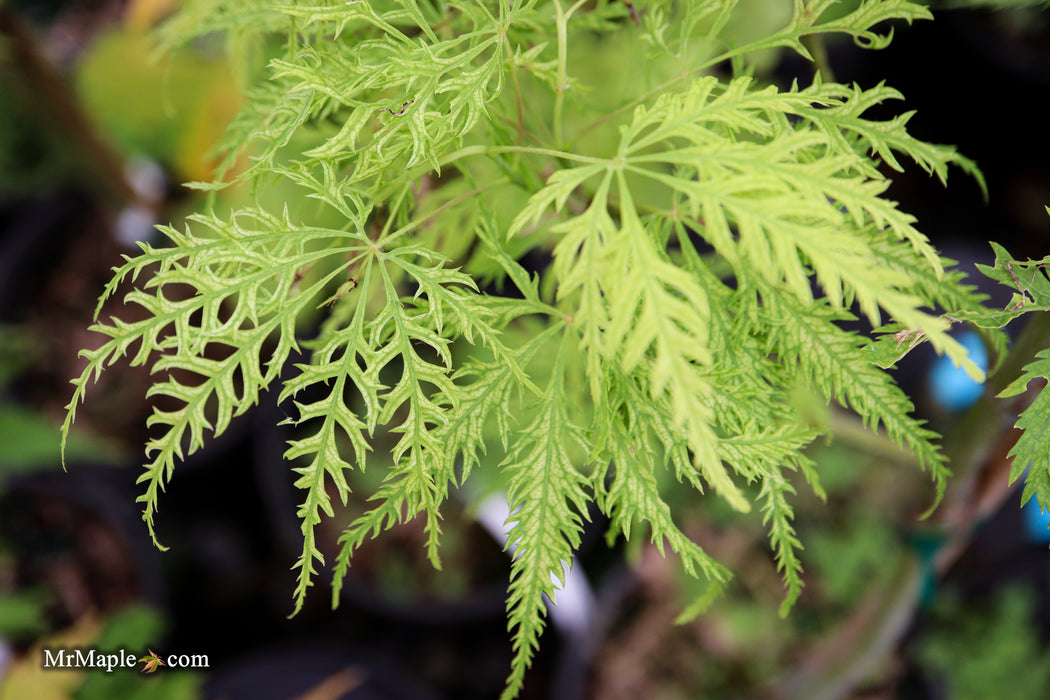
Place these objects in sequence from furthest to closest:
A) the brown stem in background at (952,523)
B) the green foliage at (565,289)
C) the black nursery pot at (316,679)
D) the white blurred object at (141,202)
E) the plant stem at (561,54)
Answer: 1. the white blurred object at (141,202)
2. the black nursery pot at (316,679)
3. the brown stem in background at (952,523)
4. the plant stem at (561,54)
5. the green foliage at (565,289)

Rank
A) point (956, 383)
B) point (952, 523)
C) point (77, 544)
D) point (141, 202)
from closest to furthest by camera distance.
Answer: point (952, 523)
point (956, 383)
point (77, 544)
point (141, 202)

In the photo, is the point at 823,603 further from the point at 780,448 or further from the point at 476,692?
the point at 780,448

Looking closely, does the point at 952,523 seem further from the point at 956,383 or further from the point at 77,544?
the point at 77,544

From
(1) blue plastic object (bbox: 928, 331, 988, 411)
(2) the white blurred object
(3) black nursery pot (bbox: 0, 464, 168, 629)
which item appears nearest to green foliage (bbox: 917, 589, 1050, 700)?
(1) blue plastic object (bbox: 928, 331, 988, 411)

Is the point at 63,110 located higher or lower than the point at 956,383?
higher

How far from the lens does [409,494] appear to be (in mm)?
548

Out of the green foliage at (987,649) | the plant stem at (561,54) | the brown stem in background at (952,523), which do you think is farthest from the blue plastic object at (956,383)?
the plant stem at (561,54)

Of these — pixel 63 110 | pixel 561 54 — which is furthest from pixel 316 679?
pixel 561 54

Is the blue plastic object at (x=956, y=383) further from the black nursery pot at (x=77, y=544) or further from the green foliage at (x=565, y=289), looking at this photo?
the black nursery pot at (x=77, y=544)

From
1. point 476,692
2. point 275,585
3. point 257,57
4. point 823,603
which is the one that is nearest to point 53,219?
point 275,585

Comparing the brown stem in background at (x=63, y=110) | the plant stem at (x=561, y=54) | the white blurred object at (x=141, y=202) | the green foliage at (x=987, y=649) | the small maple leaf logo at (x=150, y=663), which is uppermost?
the plant stem at (x=561, y=54)

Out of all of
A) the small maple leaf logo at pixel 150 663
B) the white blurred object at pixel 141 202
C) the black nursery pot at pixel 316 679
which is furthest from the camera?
the white blurred object at pixel 141 202

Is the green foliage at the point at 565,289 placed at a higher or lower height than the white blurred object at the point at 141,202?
higher

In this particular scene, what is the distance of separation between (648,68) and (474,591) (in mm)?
1203
